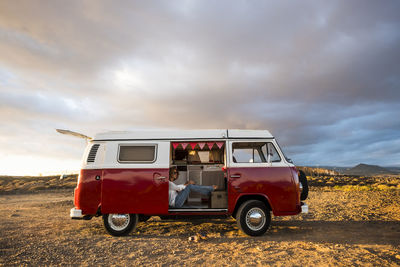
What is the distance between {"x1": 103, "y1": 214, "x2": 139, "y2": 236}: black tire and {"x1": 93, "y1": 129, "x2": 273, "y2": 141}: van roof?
2.21m

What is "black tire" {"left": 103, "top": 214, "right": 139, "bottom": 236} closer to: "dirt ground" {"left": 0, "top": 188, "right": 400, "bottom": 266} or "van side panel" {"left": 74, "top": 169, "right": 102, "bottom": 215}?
"dirt ground" {"left": 0, "top": 188, "right": 400, "bottom": 266}

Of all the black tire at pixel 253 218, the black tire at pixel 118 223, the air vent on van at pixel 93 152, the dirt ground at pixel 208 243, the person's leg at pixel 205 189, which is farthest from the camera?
the person's leg at pixel 205 189

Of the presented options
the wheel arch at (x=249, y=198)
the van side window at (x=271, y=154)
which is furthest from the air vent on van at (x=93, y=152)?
the van side window at (x=271, y=154)

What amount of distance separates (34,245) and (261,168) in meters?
6.20

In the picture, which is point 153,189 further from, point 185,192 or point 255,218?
point 255,218

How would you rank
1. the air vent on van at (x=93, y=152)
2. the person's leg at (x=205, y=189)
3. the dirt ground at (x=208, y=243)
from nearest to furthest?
the dirt ground at (x=208, y=243)
the air vent on van at (x=93, y=152)
the person's leg at (x=205, y=189)

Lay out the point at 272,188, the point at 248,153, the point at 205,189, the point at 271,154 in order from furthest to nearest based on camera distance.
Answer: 1. the point at 248,153
2. the point at 205,189
3. the point at 271,154
4. the point at 272,188

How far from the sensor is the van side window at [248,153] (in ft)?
23.6

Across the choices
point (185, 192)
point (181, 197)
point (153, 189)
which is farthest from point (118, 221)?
point (185, 192)

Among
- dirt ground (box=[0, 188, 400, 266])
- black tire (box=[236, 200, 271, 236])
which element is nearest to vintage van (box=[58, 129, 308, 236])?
black tire (box=[236, 200, 271, 236])

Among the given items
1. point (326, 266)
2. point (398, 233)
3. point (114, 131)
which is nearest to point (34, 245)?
point (114, 131)

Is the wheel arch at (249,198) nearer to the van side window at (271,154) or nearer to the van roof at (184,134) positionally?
the van side window at (271,154)

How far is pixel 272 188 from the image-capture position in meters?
6.85

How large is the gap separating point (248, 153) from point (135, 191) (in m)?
3.50
